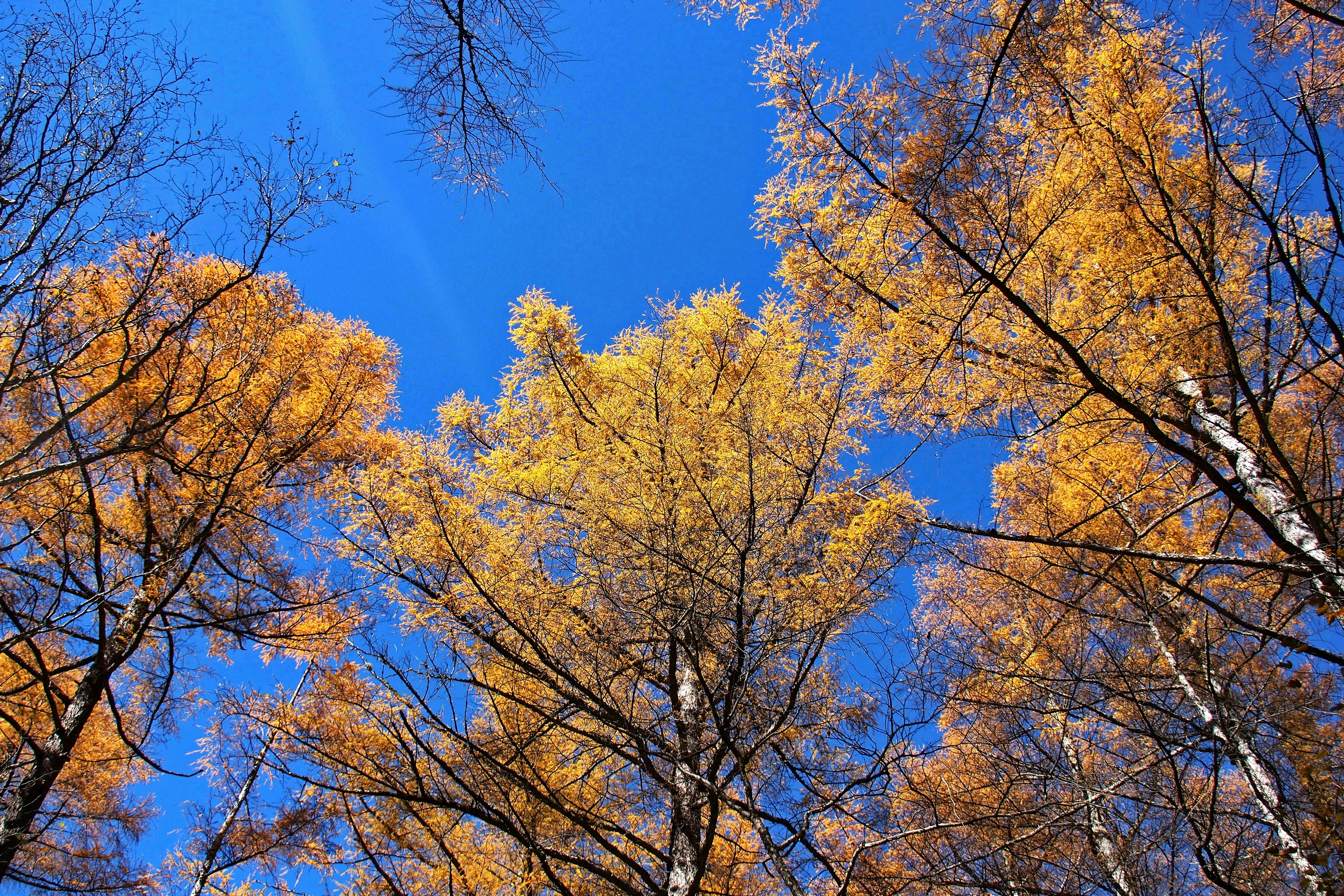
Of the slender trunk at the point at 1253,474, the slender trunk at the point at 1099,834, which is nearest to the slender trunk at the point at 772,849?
the slender trunk at the point at 1099,834

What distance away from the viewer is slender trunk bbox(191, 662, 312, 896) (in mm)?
5148

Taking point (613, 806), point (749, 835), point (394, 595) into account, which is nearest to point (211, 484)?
point (394, 595)

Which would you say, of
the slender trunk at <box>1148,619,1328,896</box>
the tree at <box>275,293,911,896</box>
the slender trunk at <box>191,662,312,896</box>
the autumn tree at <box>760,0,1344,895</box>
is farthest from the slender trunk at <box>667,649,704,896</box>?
the slender trunk at <box>191,662,312,896</box>

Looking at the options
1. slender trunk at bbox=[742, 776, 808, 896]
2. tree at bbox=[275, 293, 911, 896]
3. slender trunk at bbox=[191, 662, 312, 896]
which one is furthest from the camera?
slender trunk at bbox=[191, 662, 312, 896]

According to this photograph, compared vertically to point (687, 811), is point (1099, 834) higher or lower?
lower

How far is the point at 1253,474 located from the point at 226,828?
8.40 m

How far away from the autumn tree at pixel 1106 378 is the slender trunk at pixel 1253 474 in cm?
3

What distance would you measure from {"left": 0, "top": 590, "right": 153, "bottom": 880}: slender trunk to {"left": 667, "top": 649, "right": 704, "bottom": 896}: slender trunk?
371 cm

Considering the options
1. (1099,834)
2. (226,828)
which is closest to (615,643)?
(1099,834)

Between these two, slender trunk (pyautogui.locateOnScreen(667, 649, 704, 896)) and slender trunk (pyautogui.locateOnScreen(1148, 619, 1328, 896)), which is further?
slender trunk (pyautogui.locateOnScreen(667, 649, 704, 896))

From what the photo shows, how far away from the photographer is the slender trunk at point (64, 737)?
4.18 metres

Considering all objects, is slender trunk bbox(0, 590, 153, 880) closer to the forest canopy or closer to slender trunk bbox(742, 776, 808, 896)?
the forest canopy

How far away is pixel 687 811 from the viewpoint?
3.68 meters

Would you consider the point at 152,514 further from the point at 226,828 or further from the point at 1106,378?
the point at 1106,378
